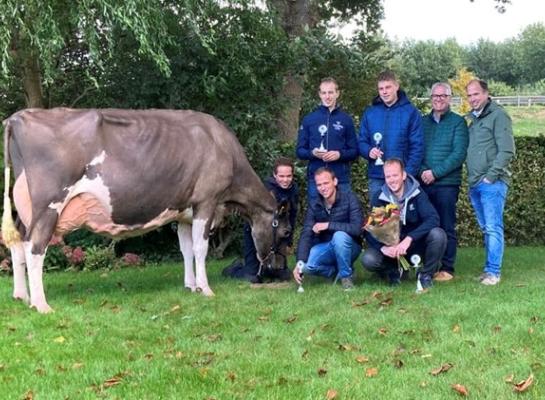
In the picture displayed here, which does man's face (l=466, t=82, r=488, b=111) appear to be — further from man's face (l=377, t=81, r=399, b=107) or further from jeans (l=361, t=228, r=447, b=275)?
jeans (l=361, t=228, r=447, b=275)

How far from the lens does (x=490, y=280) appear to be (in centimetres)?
841

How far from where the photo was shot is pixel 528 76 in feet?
275

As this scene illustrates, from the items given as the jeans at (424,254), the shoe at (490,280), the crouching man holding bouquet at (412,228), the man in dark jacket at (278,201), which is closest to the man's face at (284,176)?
the man in dark jacket at (278,201)

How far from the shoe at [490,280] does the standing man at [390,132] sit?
4.90 feet

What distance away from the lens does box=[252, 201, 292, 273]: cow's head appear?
8969 mm

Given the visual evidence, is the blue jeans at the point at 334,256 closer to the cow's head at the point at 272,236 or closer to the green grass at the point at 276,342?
the green grass at the point at 276,342

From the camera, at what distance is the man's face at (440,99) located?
839 cm

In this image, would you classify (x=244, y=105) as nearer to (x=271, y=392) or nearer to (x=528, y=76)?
(x=271, y=392)

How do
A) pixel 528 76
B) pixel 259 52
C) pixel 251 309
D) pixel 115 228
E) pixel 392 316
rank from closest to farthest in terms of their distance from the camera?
pixel 392 316 < pixel 251 309 < pixel 115 228 < pixel 259 52 < pixel 528 76

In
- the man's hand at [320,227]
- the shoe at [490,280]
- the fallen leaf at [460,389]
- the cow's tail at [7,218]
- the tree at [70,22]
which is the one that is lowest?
the shoe at [490,280]

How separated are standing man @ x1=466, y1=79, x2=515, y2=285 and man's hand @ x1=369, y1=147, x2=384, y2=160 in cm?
107

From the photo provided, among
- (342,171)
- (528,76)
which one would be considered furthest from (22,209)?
(528,76)

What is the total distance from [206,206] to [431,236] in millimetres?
2583

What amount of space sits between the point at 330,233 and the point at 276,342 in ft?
8.71
